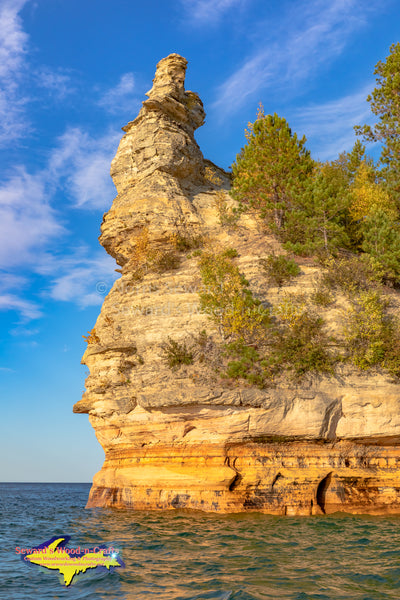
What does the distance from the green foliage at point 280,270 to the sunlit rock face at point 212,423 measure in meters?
0.66

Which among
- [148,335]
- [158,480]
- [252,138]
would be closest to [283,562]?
[158,480]

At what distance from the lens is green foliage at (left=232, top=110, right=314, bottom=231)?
2800cm

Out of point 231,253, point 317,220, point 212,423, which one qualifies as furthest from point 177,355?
point 317,220

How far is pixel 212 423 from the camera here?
60.3 ft

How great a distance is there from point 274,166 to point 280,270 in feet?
25.7

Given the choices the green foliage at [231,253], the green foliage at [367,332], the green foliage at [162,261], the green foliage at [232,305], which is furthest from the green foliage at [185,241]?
the green foliage at [367,332]

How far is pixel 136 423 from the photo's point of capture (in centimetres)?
2027

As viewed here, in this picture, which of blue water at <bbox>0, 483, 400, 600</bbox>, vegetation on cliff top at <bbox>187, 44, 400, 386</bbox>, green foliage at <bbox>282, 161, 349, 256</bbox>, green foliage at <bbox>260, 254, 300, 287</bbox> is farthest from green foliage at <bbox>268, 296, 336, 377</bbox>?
blue water at <bbox>0, 483, 400, 600</bbox>

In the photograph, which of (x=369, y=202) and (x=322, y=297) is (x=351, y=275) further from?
(x=369, y=202)

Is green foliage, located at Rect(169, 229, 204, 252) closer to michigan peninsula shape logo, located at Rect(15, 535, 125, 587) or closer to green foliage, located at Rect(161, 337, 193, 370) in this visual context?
green foliage, located at Rect(161, 337, 193, 370)

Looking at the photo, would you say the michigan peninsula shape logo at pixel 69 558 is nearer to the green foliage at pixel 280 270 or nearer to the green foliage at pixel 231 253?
the green foliage at pixel 280 270

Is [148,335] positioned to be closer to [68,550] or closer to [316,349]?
[316,349]

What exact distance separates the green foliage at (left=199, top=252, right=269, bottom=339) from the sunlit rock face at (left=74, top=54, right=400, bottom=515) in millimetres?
1109

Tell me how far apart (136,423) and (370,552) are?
1165 centimetres
